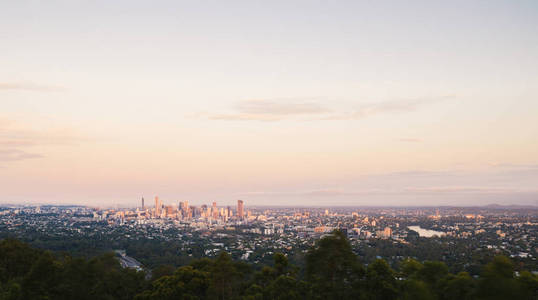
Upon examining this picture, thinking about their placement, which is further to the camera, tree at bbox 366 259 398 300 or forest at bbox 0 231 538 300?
tree at bbox 366 259 398 300

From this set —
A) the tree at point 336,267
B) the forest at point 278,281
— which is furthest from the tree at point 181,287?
the tree at point 336,267

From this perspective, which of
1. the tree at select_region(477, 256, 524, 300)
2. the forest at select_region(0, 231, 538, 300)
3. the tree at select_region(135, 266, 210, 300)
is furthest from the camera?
the tree at select_region(135, 266, 210, 300)

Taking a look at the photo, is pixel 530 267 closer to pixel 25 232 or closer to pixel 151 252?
pixel 151 252

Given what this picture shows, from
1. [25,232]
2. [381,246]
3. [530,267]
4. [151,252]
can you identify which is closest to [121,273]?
[530,267]

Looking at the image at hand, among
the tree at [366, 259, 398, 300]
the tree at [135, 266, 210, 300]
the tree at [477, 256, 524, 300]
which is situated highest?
the tree at [477, 256, 524, 300]

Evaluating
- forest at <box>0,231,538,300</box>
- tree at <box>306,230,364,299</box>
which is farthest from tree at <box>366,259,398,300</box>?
tree at <box>306,230,364,299</box>

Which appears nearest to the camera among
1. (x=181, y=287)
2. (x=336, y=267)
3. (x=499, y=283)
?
(x=499, y=283)

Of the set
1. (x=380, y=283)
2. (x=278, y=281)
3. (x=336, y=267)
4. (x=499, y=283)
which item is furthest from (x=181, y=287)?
(x=499, y=283)

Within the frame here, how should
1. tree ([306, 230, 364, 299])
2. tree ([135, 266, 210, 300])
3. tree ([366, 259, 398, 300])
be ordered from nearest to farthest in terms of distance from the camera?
tree ([366, 259, 398, 300])
tree ([306, 230, 364, 299])
tree ([135, 266, 210, 300])

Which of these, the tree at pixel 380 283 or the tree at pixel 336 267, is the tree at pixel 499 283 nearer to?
the tree at pixel 380 283

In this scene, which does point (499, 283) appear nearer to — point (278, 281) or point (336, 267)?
point (336, 267)

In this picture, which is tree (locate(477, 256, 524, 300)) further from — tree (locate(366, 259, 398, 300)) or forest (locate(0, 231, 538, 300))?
tree (locate(366, 259, 398, 300))
